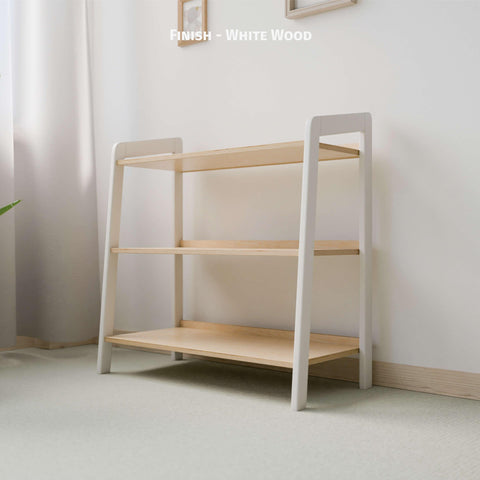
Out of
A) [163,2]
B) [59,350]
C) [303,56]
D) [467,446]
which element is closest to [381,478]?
[467,446]

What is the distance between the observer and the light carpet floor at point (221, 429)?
1149mm

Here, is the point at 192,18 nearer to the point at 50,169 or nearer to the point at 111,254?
the point at 50,169

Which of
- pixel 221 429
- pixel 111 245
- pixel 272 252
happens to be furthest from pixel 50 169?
pixel 221 429

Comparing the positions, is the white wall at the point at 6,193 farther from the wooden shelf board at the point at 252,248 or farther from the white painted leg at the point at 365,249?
the white painted leg at the point at 365,249

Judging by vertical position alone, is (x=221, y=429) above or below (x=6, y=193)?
below

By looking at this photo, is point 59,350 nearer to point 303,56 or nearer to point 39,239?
point 39,239

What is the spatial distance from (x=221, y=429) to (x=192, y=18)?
146 centimetres

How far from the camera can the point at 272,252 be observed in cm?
163

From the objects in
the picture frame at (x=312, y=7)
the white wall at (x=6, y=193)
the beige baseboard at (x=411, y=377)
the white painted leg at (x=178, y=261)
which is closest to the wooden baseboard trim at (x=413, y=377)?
the beige baseboard at (x=411, y=377)

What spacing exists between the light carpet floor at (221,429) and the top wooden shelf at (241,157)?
634mm

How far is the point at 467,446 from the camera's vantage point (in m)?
1.26

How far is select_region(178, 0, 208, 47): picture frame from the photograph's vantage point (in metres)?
2.20

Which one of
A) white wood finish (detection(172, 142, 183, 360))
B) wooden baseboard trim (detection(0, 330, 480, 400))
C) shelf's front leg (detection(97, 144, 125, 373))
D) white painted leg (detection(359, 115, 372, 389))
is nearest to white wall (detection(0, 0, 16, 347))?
shelf's front leg (detection(97, 144, 125, 373))

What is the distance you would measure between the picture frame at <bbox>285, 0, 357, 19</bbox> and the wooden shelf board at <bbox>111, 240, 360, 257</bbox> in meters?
0.68
